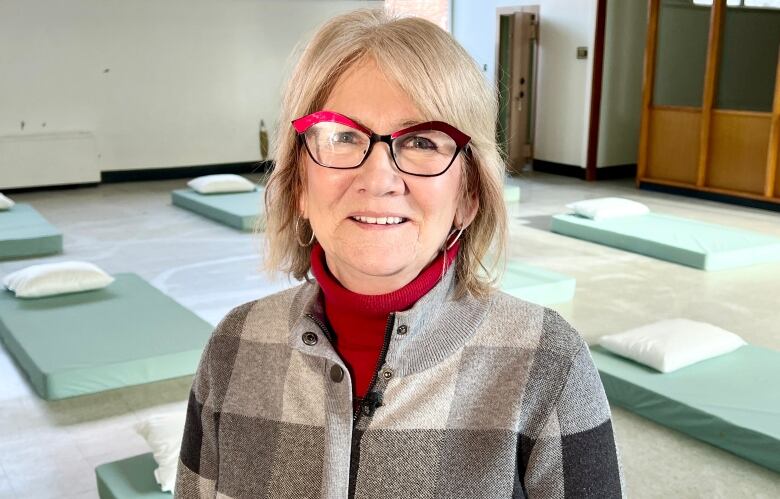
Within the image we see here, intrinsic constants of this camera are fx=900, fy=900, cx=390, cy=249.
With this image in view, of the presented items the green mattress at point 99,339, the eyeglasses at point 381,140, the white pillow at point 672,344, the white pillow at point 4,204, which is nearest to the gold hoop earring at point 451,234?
the eyeglasses at point 381,140

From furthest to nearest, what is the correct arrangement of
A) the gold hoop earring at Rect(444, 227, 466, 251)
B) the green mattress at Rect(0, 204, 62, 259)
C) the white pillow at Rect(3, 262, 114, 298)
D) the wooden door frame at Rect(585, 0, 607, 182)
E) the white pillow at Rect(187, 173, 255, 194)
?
the wooden door frame at Rect(585, 0, 607, 182), the white pillow at Rect(187, 173, 255, 194), the green mattress at Rect(0, 204, 62, 259), the white pillow at Rect(3, 262, 114, 298), the gold hoop earring at Rect(444, 227, 466, 251)

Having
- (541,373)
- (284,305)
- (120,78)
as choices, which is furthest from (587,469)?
(120,78)

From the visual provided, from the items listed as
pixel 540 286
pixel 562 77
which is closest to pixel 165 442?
pixel 540 286

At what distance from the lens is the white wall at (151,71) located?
11.3 meters

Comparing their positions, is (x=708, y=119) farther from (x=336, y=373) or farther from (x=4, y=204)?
(x=336, y=373)

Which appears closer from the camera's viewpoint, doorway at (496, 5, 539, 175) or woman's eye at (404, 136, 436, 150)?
woman's eye at (404, 136, 436, 150)

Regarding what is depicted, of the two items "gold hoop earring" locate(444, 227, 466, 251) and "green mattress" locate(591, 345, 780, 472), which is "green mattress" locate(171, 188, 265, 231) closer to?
"green mattress" locate(591, 345, 780, 472)

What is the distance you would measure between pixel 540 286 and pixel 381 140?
4996mm

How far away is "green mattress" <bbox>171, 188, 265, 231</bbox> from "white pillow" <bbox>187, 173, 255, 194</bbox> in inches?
2.4

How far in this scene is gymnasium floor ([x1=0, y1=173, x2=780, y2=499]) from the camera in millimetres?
3730

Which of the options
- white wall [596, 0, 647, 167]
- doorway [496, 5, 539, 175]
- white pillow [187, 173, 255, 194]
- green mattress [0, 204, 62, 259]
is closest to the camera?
green mattress [0, 204, 62, 259]

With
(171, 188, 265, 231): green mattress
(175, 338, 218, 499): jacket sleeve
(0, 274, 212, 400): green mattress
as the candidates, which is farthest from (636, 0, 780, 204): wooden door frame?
(175, 338, 218, 499): jacket sleeve

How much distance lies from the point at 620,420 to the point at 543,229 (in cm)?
466

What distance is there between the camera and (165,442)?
3.28 m
